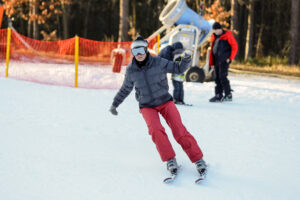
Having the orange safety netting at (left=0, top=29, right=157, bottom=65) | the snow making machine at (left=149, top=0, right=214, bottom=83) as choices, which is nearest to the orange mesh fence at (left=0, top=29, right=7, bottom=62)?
the orange safety netting at (left=0, top=29, right=157, bottom=65)

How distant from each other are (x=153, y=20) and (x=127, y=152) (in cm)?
3141

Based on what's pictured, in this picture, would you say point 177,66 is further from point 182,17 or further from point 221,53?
point 182,17

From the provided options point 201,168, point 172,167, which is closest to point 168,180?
point 172,167

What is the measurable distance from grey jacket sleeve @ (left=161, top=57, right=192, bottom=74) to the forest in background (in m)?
15.0

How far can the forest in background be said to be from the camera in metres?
21.2

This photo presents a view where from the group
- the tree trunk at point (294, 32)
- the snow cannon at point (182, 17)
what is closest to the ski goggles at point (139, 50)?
the snow cannon at point (182, 17)

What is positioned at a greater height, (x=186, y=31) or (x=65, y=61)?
(x=186, y=31)

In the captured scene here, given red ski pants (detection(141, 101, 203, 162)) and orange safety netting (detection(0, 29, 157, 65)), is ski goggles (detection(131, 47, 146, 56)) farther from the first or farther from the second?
orange safety netting (detection(0, 29, 157, 65))

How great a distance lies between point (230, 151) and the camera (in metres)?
4.67

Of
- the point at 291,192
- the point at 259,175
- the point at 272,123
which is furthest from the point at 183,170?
the point at 272,123

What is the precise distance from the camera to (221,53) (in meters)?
8.28

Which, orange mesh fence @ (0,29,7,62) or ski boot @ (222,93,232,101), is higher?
orange mesh fence @ (0,29,7,62)

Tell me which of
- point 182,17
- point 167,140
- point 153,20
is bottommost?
point 167,140

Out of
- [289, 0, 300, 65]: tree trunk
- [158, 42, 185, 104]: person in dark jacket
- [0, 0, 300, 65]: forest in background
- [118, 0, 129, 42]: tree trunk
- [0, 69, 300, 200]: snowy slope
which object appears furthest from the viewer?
[0, 0, 300, 65]: forest in background
